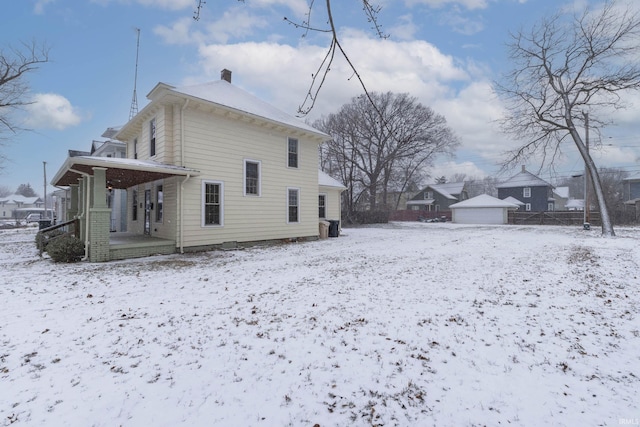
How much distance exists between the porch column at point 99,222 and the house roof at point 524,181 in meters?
46.2

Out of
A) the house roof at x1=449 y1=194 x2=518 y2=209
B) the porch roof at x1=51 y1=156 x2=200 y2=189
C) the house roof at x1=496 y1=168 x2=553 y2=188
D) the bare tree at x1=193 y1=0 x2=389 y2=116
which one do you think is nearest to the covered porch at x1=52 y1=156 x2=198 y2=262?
the porch roof at x1=51 y1=156 x2=200 y2=189

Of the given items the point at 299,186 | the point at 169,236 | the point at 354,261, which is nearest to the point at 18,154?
the point at 169,236

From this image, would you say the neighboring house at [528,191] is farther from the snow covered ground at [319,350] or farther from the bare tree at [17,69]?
the bare tree at [17,69]

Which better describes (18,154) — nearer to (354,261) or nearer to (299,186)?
(299,186)

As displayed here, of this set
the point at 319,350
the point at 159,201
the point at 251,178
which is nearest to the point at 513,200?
the point at 251,178

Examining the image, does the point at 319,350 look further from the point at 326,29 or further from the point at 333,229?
the point at 333,229

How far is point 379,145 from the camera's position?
31.4 m

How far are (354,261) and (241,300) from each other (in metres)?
4.30

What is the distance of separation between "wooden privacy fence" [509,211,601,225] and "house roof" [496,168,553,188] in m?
12.0

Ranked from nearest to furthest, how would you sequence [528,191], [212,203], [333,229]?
[212,203] < [333,229] < [528,191]

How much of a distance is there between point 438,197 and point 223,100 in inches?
1655

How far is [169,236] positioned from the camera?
Answer: 408 inches

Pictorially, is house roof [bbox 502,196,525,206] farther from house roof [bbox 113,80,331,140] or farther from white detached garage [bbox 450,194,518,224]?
house roof [bbox 113,80,331,140]

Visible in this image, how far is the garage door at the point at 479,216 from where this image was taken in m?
32.3
